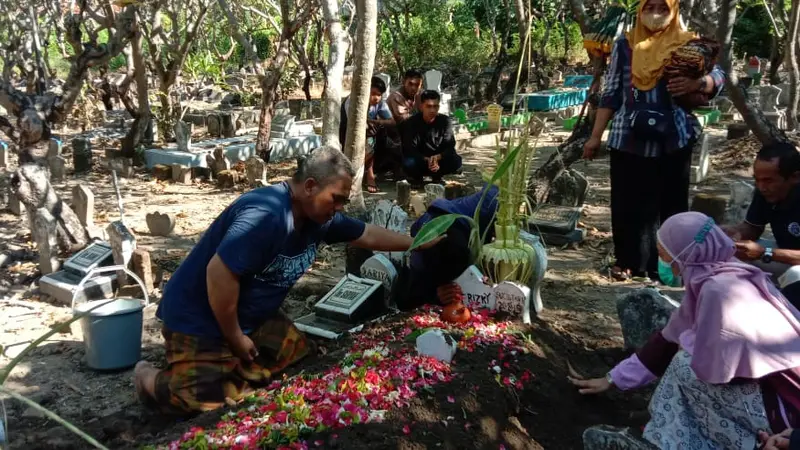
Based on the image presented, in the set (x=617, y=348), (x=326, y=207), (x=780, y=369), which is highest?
(x=326, y=207)

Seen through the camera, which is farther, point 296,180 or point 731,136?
point 731,136

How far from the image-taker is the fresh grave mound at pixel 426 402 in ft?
7.84

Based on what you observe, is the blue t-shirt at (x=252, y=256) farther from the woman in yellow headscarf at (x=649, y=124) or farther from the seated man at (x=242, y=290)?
the woman in yellow headscarf at (x=649, y=124)

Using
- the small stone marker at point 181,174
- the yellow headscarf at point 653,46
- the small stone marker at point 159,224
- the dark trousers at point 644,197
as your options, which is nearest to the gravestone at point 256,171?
the small stone marker at point 181,174

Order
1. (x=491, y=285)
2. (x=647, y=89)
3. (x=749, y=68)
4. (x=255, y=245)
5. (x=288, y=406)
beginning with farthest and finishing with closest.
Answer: (x=749, y=68) < (x=647, y=89) < (x=491, y=285) < (x=255, y=245) < (x=288, y=406)

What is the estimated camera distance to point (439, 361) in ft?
9.48

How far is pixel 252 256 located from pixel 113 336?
121 centimetres

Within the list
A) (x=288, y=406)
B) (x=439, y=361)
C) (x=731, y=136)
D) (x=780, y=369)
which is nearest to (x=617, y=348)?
(x=439, y=361)

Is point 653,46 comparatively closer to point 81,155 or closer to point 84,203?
point 84,203

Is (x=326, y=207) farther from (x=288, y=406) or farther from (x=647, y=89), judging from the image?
(x=647, y=89)

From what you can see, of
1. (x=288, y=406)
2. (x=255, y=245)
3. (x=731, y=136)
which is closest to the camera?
(x=288, y=406)

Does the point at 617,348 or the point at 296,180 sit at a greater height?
the point at 296,180

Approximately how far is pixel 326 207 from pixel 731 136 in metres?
8.80

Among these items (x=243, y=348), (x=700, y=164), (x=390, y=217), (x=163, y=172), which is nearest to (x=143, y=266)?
(x=390, y=217)
